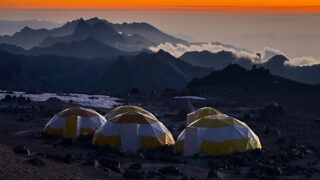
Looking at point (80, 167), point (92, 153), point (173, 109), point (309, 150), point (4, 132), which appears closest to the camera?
point (80, 167)

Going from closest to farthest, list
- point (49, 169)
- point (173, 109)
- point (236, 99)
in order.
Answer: point (49, 169), point (173, 109), point (236, 99)

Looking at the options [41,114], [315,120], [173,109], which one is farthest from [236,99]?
[41,114]

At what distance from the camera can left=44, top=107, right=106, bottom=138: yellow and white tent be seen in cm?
3023

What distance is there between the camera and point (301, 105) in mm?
47250

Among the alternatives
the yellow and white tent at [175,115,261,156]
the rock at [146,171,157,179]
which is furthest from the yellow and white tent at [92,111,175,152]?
the rock at [146,171,157,179]

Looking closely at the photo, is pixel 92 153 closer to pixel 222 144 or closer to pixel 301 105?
pixel 222 144

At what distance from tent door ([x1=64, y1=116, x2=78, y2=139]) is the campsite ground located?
2.92 feet

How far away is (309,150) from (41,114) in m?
19.3

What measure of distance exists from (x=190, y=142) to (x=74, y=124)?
23.5 ft

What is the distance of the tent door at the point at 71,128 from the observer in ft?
99.0

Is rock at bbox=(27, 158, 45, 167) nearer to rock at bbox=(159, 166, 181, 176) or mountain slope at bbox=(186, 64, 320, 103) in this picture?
rock at bbox=(159, 166, 181, 176)

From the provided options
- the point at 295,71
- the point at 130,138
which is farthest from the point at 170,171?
the point at 295,71

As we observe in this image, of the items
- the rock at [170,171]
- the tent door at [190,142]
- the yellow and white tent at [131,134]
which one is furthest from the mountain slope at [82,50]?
the rock at [170,171]

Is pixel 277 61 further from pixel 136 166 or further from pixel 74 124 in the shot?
pixel 136 166
